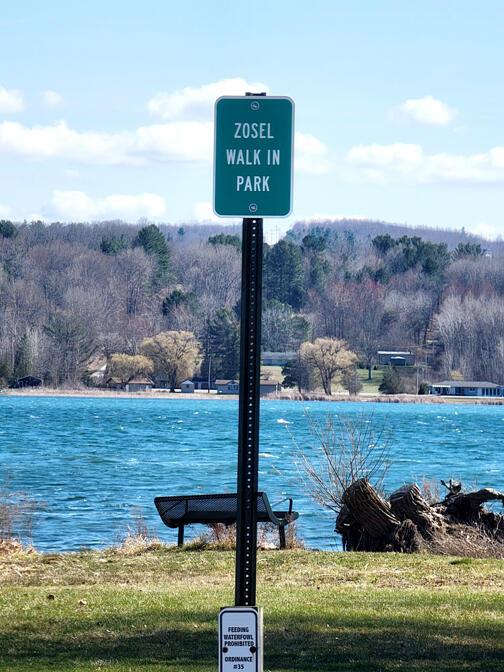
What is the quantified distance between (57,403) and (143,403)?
8449 mm

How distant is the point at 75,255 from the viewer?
466 feet

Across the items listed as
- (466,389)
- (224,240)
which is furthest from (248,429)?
(224,240)

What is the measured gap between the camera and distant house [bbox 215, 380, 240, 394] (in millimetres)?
119125

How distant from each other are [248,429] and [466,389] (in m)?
124

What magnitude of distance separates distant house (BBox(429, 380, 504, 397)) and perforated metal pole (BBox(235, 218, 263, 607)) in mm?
118736

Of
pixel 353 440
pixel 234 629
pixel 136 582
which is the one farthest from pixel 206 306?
pixel 234 629

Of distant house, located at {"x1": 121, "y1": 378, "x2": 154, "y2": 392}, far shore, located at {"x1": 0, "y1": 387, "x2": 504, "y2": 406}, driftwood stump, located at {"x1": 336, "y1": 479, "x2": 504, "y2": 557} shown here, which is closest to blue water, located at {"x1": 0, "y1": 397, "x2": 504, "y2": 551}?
driftwood stump, located at {"x1": 336, "y1": 479, "x2": 504, "y2": 557}

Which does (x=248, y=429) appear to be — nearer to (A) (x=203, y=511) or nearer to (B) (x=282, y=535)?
(B) (x=282, y=535)

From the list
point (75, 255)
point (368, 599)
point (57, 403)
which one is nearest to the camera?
point (368, 599)

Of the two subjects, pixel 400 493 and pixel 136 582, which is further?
pixel 400 493

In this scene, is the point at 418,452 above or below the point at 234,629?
below

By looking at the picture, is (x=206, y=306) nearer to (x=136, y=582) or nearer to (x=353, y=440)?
(x=353, y=440)

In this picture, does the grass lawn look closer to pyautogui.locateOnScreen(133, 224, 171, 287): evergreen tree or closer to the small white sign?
the small white sign

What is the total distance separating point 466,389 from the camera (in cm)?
12650
